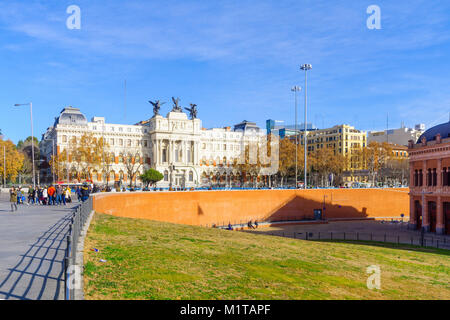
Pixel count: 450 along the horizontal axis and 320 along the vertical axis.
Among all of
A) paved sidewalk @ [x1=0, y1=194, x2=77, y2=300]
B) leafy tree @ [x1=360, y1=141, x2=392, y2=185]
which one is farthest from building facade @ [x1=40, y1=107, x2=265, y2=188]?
paved sidewalk @ [x1=0, y1=194, x2=77, y2=300]

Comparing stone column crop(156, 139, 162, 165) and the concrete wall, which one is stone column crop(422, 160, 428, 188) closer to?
the concrete wall

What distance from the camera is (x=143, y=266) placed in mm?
→ 14211

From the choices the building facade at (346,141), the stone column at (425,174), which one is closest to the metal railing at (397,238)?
the stone column at (425,174)

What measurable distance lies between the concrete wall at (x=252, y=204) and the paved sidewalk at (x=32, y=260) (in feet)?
47.9

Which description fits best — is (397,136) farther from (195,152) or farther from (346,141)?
(195,152)

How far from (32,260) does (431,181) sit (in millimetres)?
47782

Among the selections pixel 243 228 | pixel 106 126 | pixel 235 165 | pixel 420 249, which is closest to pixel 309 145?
pixel 235 165

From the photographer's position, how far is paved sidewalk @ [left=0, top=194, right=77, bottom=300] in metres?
10.2

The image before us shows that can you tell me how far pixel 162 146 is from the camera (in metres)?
99.0

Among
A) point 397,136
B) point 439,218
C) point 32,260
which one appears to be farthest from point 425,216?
point 397,136

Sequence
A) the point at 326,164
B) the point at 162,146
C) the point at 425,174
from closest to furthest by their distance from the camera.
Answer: the point at 425,174 → the point at 326,164 → the point at 162,146

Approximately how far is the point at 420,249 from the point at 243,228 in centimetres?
2622

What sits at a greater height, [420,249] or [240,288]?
[240,288]
